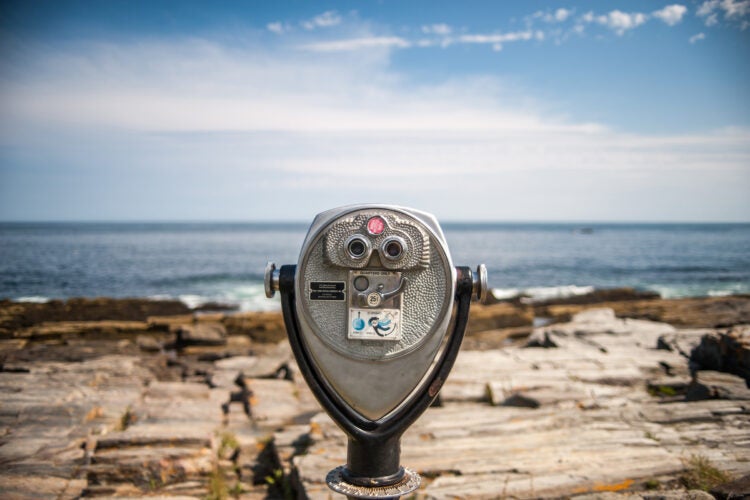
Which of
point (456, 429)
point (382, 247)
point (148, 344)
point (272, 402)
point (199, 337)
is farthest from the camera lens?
point (199, 337)

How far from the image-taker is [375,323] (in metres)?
2.02

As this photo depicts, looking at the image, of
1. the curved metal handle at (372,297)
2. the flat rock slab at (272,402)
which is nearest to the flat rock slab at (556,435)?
the flat rock slab at (272,402)

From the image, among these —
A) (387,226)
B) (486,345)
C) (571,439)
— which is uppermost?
(387,226)

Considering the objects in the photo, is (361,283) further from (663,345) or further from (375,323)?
(663,345)

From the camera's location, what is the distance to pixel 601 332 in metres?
9.14

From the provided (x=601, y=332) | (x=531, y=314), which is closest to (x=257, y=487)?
(x=601, y=332)

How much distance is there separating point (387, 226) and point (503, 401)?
136 inches

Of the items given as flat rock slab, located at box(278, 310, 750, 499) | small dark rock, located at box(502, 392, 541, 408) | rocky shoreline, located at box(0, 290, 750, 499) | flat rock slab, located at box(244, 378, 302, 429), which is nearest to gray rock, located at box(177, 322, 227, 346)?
rocky shoreline, located at box(0, 290, 750, 499)

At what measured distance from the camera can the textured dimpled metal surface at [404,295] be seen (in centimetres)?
203

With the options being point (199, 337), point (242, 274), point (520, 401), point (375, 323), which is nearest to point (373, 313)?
point (375, 323)

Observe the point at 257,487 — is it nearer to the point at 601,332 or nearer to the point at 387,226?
the point at 387,226

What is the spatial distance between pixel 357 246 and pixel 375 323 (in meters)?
0.26

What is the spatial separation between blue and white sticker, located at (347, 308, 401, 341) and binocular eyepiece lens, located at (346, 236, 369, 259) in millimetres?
184

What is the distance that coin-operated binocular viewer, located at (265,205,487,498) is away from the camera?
2.01 metres
